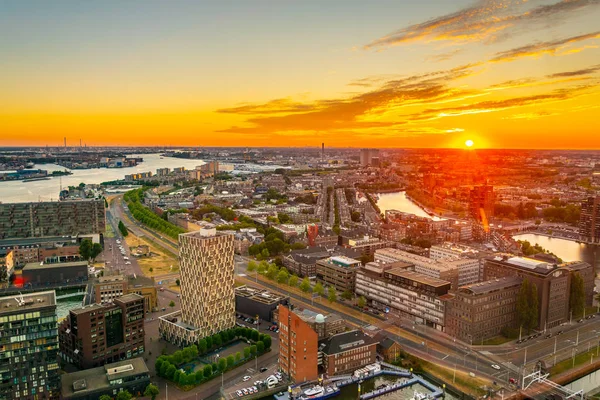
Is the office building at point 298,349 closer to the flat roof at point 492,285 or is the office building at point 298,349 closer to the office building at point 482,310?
the office building at point 482,310

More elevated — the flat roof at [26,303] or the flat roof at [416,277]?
the flat roof at [26,303]

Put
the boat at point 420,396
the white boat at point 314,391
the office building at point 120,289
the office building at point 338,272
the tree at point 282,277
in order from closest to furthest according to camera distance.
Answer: the boat at point 420,396
the white boat at point 314,391
the office building at point 120,289
the office building at point 338,272
the tree at point 282,277

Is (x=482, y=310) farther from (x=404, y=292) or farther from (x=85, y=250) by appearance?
(x=85, y=250)

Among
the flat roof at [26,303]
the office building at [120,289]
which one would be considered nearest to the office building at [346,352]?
the flat roof at [26,303]

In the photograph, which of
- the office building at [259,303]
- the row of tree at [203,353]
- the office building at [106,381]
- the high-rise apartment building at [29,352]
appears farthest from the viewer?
the office building at [259,303]

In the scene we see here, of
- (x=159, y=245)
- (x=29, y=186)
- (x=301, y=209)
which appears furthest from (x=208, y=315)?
(x=29, y=186)

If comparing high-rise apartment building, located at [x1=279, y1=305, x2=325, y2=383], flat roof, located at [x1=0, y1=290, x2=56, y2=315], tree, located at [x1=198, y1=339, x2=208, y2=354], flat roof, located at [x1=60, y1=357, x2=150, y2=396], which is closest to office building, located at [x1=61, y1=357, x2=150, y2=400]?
flat roof, located at [x1=60, y1=357, x2=150, y2=396]
